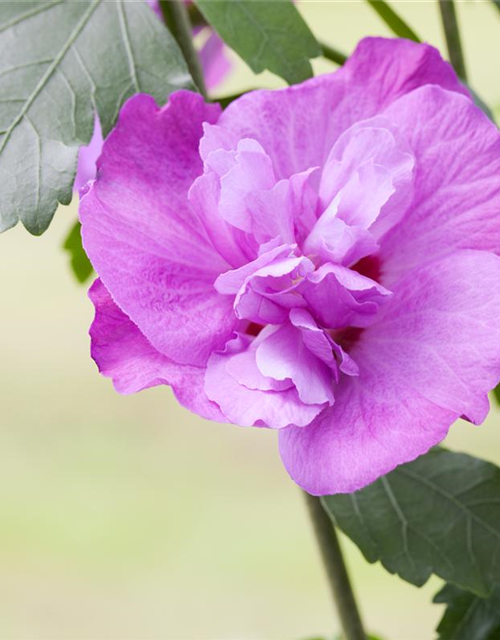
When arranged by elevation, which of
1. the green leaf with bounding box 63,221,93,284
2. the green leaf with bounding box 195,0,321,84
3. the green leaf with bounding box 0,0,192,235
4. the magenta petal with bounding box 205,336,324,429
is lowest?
the green leaf with bounding box 63,221,93,284

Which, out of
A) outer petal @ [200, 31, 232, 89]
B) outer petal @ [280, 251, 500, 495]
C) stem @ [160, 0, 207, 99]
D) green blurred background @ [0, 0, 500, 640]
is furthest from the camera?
green blurred background @ [0, 0, 500, 640]

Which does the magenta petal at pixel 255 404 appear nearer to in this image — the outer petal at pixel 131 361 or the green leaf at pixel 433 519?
the outer petal at pixel 131 361

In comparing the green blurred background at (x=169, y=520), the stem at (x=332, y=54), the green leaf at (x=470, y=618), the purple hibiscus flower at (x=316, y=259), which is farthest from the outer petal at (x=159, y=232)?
the green blurred background at (x=169, y=520)

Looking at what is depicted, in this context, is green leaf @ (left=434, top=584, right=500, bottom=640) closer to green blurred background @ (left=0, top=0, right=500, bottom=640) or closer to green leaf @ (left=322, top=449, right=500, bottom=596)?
green leaf @ (left=322, top=449, right=500, bottom=596)

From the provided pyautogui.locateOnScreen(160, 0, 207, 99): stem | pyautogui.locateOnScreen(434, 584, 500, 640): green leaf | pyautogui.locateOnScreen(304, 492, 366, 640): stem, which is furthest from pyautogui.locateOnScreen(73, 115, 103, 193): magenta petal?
pyautogui.locateOnScreen(434, 584, 500, 640): green leaf

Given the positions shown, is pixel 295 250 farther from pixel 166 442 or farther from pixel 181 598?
pixel 166 442

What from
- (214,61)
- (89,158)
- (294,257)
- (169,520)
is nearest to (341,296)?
(294,257)

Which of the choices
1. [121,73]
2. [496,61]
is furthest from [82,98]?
[496,61]
